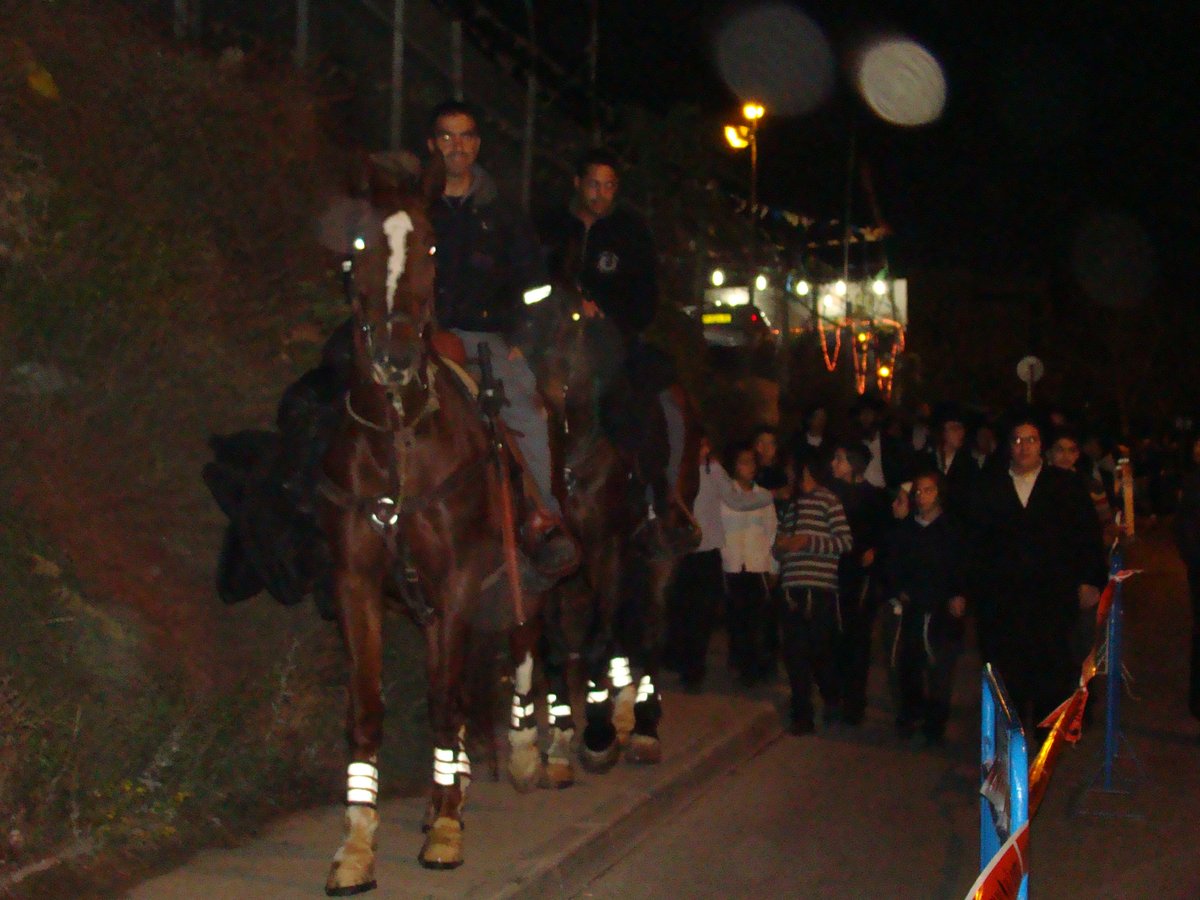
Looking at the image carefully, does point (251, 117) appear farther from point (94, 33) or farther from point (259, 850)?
point (259, 850)

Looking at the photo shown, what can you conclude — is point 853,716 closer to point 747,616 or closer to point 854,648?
point 854,648

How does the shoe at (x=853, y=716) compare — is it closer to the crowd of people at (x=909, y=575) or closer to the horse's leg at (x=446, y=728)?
the crowd of people at (x=909, y=575)

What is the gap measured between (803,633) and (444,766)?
4386mm

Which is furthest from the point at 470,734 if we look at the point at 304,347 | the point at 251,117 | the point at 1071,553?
the point at 251,117

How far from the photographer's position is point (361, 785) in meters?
6.68

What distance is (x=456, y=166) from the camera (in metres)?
7.40

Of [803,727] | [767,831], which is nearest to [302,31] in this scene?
[803,727]

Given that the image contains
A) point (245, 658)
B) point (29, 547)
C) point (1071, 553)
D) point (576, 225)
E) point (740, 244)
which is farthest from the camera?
point (740, 244)

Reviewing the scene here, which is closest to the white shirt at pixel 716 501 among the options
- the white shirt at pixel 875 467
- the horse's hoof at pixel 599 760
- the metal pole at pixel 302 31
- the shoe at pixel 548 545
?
the white shirt at pixel 875 467

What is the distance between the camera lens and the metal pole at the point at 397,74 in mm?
12555

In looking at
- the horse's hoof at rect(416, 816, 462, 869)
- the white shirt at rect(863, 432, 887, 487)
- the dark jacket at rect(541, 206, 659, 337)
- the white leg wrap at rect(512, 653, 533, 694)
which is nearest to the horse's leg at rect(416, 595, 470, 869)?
the horse's hoof at rect(416, 816, 462, 869)

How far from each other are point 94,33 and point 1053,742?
288 inches

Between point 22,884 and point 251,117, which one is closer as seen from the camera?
point 22,884

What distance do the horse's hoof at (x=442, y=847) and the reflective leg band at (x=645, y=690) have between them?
8.67 ft
